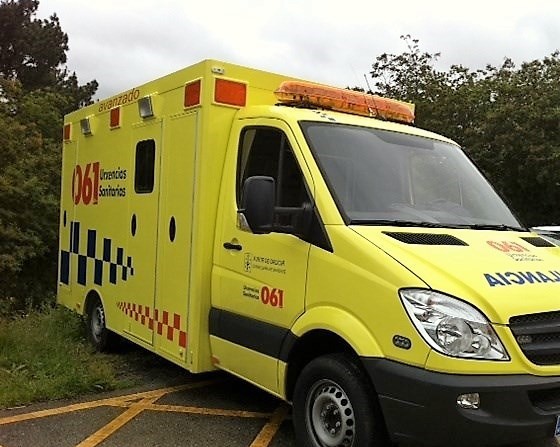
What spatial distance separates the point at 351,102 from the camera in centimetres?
531

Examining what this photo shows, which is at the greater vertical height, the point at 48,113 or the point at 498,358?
the point at 48,113

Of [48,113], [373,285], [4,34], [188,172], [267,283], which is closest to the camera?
[373,285]

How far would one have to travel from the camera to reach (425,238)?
3.92 meters

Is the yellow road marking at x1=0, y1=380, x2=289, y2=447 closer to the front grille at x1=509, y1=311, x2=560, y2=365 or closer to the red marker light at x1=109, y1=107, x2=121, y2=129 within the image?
the front grille at x1=509, y1=311, x2=560, y2=365

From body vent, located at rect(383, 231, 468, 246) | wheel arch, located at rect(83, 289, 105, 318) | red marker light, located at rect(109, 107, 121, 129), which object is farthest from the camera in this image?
wheel arch, located at rect(83, 289, 105, 318)

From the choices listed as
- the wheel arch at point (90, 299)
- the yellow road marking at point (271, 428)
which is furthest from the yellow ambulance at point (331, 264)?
the wheel arch at point (90, 299)

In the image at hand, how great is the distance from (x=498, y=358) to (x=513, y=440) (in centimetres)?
45

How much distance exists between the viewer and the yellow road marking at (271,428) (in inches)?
183

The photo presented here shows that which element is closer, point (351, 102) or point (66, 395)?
point (351, 102)

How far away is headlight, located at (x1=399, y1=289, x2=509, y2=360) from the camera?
3.35 m

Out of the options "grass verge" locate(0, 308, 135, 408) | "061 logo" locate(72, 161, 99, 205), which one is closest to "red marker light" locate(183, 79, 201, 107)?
"061 logo" locate(72, 161, 99, 205)

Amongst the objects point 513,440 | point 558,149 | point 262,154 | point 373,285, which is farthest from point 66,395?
point 558,149

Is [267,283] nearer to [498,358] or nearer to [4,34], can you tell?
[498,358]

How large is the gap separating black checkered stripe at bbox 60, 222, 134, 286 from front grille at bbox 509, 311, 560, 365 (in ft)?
12.8
